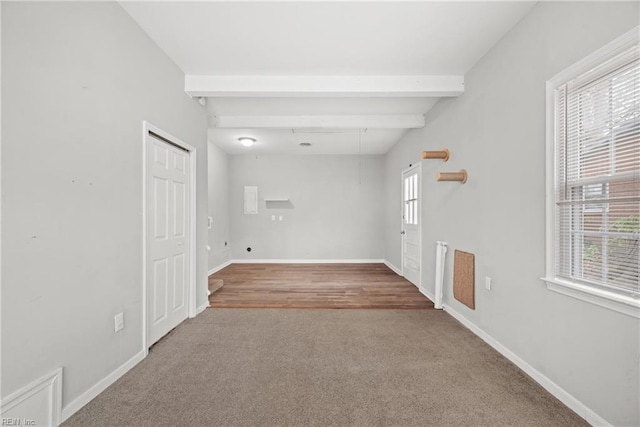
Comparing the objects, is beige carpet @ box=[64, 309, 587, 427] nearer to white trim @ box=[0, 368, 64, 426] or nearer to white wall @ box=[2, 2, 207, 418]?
white trim @ box=[0, 368, 64, 426]

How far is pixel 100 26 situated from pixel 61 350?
2.05m

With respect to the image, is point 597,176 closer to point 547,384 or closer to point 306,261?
point 547,384

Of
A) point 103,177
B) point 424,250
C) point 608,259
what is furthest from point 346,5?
point 424,250

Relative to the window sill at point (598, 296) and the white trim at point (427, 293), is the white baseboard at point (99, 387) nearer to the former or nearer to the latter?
the window sill at point (598, 296)

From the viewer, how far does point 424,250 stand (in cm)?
432

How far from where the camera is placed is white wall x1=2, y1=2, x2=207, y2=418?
4.51ft

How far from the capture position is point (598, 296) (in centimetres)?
154

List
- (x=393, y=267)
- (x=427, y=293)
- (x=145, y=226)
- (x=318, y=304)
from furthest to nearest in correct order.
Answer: (x=393, y=267) → (x=427, y=293) → (x=318, y=304) → (x=145, y=226)

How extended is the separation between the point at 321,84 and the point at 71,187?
93.3 inches

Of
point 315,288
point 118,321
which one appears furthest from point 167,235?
point 315,288

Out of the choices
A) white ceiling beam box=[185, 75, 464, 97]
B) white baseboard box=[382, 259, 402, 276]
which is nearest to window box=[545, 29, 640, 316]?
white ceiling beam box=[185, 75, 464, 97]

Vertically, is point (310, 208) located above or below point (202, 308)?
above

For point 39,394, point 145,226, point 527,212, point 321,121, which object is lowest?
point 39,394

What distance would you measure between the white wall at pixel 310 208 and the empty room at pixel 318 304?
323 cm
